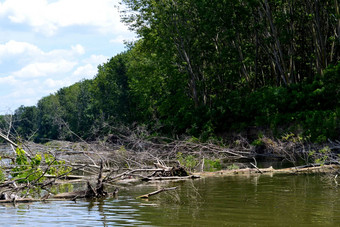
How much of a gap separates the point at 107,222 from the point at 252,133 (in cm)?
2444

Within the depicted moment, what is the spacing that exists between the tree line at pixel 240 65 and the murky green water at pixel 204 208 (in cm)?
1220

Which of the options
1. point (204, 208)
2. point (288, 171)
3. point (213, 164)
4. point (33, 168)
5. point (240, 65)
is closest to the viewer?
point (204, 208)

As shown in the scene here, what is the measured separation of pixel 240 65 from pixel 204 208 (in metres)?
25.3

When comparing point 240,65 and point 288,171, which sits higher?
point 240,65

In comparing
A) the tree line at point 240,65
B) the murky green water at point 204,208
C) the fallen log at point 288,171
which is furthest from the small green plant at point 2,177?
the tree line at point 240,65

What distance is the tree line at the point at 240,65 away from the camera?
2919 centimetres

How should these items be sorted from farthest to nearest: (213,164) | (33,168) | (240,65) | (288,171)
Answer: (240,65) < (213,164) < (288,171) < (33,168)

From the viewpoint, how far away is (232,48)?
35.5m

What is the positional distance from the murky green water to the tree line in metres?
12.2

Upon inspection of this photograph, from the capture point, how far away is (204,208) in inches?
452

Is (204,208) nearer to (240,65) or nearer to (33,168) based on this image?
(33,168)

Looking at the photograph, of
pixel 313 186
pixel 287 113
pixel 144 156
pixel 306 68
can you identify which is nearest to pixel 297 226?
pixel 313 186

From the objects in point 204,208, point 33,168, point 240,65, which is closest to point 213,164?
point 33,168

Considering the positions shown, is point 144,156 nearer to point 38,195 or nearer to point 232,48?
point 38,195
